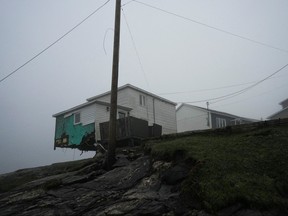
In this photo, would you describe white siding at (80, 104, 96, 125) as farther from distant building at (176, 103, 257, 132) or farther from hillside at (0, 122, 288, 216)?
distant building at (176, 103, 257, 132)

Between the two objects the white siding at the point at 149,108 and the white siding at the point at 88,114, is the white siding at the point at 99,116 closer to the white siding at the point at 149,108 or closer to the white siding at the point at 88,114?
the white siding at the point at 88,114

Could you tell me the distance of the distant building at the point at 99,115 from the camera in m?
27.7

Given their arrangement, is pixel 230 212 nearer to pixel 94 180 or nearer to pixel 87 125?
pixel 94 180

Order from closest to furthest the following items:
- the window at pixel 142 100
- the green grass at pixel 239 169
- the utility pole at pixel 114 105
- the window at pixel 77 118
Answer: the green grass at pixel 239 169 → the utility pole at pixel 114 105 → the window at pixel 77 118 → the window at pixel 142 100

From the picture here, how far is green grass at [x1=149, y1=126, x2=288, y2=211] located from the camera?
7.48 meters

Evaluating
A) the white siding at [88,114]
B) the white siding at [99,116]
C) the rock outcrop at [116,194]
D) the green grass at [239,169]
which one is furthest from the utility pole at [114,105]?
the white siding at [88,114]

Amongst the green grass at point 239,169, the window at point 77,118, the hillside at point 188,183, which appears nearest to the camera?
the green grass at point 239,169

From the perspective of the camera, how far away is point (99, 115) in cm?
2791

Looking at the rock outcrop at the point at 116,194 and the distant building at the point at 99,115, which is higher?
the distant building at the point at 99,115

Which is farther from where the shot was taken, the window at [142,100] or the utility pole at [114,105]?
the window at [142,100]

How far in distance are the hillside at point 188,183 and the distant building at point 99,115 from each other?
437 inches

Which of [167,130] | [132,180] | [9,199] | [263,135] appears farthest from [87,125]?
[263,135]

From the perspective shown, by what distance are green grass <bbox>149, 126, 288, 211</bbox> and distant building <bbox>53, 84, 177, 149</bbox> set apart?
12560mm

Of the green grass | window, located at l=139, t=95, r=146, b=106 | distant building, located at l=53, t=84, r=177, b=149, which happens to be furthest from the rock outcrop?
window, located at l=139, t=95, r=146, b=106
